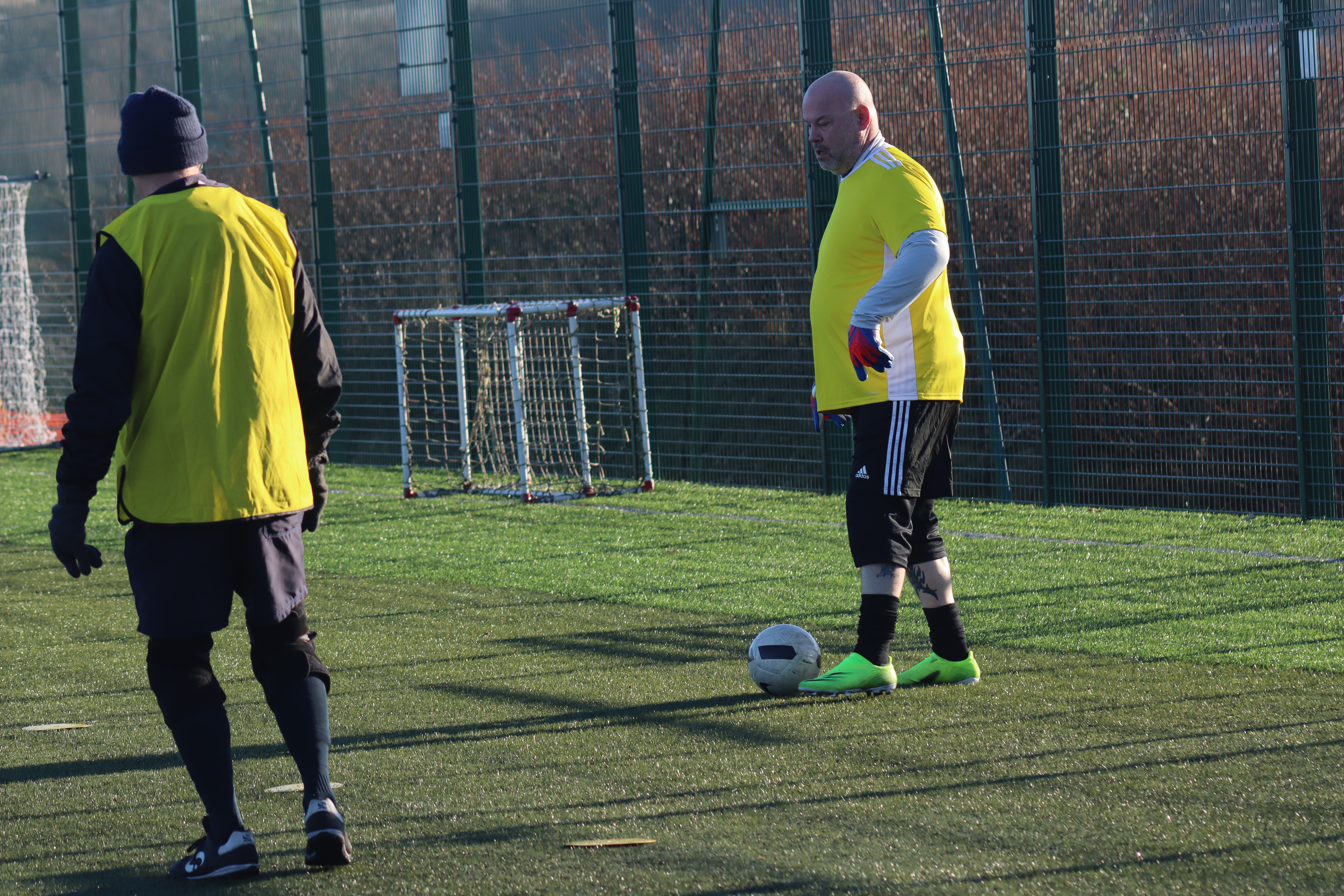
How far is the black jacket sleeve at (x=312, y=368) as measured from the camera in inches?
131

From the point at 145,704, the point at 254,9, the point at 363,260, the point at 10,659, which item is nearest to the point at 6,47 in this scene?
the point at 254,9

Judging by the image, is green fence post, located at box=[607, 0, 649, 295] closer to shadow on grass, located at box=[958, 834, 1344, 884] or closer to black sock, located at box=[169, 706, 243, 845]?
black sock, located at box=[169, 706, 243, 845]

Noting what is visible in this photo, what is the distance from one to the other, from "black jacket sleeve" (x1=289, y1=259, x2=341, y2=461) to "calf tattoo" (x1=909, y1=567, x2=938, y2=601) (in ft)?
6.75

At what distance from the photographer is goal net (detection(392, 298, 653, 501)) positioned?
10.0 meters

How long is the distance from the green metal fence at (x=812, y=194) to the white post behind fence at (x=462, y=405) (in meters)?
1.28

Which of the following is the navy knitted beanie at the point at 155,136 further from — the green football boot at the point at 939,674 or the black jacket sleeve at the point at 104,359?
the green football boot at the point at 939,674

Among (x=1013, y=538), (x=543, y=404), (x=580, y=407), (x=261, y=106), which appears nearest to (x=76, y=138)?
(x=261, y=106)

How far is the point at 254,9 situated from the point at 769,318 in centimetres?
627

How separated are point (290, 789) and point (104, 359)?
1.35 metres

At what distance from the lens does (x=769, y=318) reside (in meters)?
10.4

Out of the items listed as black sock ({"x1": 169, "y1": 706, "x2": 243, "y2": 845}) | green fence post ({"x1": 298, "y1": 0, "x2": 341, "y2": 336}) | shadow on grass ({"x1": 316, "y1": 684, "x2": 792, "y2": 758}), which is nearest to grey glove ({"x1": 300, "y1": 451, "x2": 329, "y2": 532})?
black sock ({"x1": 169, "y1": 706, "x2": 243, "y2": 845})

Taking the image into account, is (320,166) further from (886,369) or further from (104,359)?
(104,359)

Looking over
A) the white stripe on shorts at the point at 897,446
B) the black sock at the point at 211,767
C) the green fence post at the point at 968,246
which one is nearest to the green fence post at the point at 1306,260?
the green fence post at the point at 968,246

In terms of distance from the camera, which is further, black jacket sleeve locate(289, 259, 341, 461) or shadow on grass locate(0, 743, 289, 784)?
shadow on grass locate(0, 743, 289, 784)
